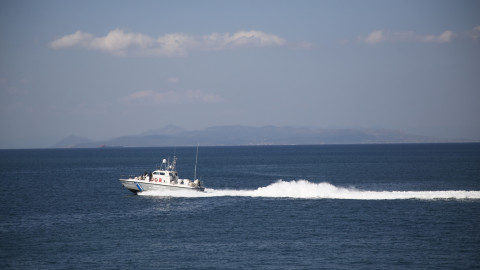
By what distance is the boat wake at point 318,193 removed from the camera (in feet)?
223

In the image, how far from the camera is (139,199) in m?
72.8

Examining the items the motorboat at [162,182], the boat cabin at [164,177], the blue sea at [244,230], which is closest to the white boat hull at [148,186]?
the motorboat at [162,182]

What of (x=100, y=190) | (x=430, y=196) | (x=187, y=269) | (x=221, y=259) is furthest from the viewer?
(x=100, y=190)

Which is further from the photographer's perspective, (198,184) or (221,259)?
(198,184)

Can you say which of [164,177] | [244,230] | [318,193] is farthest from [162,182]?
[244,230]

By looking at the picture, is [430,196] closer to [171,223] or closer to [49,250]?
[171,223]

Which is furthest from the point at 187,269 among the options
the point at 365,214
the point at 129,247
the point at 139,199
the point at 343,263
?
the point at 139,199

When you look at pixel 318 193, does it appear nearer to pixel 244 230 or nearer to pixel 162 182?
pixel 162 182

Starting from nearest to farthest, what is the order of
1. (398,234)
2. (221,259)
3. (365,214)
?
(221,259), (398,234), (365,214)

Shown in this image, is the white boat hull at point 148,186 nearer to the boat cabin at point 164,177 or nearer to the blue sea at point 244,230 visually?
the boat cabin at point 164,177

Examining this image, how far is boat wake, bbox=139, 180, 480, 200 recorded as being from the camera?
6794 cm

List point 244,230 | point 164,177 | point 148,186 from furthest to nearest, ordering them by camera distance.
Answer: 1. point 148,186
2. point 164,177
3. point 244,230

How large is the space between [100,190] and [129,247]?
151 ft

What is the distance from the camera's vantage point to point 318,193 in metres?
73.0
